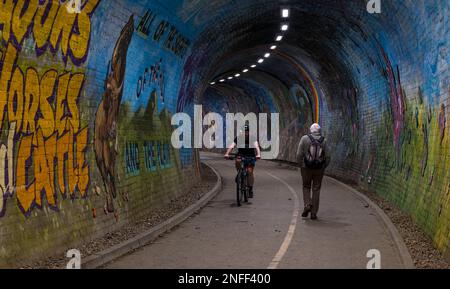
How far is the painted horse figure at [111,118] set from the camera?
9789 millimetres

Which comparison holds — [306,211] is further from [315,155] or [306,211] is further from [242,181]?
[242,181]

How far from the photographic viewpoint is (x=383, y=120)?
16.7 meters

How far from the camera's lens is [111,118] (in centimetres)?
1034

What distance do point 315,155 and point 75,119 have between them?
205 inches

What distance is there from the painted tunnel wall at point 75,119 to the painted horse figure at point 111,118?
0.02 metres

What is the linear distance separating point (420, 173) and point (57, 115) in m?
7.02

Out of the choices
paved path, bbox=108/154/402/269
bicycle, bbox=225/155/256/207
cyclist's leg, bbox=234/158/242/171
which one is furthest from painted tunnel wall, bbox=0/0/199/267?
cyclist's leg, bbox=234/158/242/171

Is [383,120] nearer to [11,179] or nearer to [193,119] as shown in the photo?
[193,119]

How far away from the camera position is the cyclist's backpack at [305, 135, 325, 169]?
11.8 metres

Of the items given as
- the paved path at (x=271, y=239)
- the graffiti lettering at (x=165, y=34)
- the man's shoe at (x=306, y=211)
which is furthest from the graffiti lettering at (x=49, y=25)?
the man's shoe at (x=306, y=211)

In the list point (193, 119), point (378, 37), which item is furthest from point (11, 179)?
point (193, 119)

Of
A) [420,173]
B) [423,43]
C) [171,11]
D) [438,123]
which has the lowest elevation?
[420,173]

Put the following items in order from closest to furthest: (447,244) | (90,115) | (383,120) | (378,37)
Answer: (447,244) < (90,115) < (378,37) < (383,120)

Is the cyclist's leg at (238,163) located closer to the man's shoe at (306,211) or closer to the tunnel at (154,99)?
the tunnel at (154,99)
